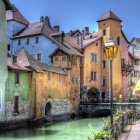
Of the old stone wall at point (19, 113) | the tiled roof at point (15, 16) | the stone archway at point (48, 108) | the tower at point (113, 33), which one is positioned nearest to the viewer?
the old stone wall at point (19, 113)

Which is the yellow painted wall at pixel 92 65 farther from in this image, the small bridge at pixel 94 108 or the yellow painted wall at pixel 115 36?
the small bridge at pixel 94 108

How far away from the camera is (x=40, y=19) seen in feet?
229

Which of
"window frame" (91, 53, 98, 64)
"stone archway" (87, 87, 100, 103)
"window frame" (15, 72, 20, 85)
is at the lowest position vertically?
"stone archway" (87, 87, 100, 103)

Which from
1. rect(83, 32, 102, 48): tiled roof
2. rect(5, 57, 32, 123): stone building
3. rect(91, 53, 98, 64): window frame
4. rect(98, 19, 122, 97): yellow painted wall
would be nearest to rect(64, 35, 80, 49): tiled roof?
rect(83, 32, 102, 48): tiled roof

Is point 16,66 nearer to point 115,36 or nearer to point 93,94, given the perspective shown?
point 93,94

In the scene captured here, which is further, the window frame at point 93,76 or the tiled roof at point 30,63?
the window frame at point 93,76

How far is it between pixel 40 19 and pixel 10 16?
1029 centimetres

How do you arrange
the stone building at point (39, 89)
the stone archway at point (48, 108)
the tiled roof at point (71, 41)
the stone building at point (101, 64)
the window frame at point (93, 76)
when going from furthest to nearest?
the window frame at point (93, 76)
the stone building at point (101, 64)
the tiled roof at point (71, 41)
the stone archway at point (48, 108)
the stone building at point (39, 89)

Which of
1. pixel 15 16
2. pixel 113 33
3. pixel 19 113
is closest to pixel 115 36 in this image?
pixel 113 33

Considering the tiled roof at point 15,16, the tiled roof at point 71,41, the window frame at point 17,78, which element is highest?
the tiled roof at point 15,16

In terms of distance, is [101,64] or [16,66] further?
[101,64]

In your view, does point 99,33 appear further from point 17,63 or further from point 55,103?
point 17,63

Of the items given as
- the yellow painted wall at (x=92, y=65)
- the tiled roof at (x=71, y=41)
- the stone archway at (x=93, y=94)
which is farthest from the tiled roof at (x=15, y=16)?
the stone archway at (x=93, y=94)

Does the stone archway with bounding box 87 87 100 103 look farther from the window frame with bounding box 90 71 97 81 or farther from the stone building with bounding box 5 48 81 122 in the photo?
→ the stone building with bounding box 5 48 81 122
